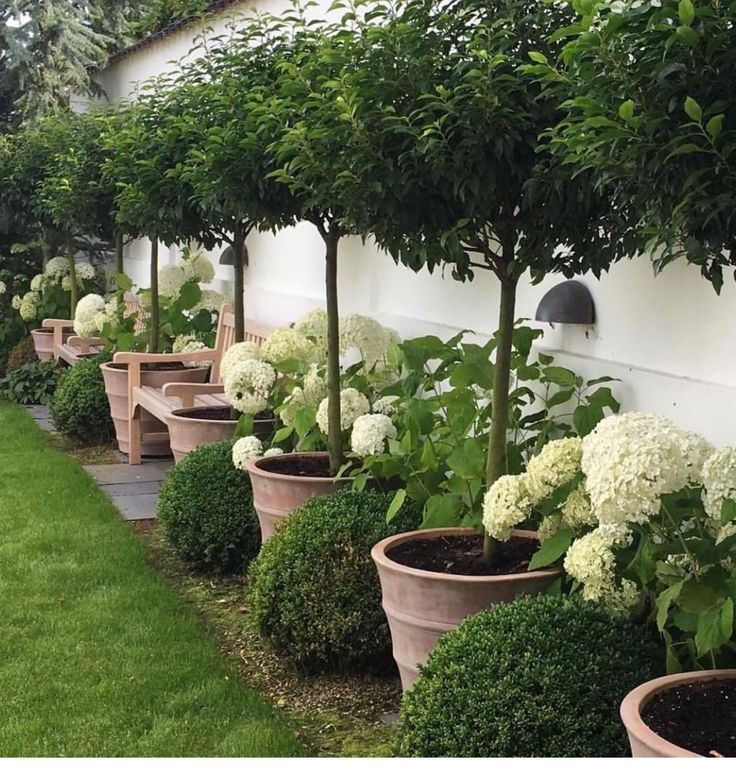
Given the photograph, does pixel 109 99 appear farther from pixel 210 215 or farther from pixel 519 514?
pixel 519 514

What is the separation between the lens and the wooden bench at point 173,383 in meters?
7.40

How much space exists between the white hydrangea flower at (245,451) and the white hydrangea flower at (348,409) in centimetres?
37

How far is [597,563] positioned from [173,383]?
4924 millimetres

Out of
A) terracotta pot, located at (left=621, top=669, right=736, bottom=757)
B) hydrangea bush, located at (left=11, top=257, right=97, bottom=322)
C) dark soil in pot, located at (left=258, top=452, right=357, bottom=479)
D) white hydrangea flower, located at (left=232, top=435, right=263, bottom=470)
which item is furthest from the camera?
hydrangea bush, located at (left=11, top=257, right=97, bottom=322)

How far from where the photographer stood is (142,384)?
27.0 ft

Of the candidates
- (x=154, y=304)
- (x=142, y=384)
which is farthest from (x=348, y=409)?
(x=154, y=304)

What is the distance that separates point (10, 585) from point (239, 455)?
128cm

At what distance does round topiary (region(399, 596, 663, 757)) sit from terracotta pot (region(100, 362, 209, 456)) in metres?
5.43

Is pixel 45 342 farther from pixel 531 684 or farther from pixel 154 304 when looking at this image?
pixel 531 684

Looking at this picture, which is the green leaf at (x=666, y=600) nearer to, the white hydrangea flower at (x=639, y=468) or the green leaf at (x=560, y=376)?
the white hydrangea flower at (x=639, y=468)

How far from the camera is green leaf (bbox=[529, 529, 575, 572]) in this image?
3.38 meters

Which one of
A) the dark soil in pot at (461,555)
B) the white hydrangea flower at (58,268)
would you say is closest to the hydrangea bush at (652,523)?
the dark soil in pot at (461,555)

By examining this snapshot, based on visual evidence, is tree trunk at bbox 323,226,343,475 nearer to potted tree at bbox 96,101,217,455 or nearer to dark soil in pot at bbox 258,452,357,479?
dark soil in pot at bbox 258,452,357,479

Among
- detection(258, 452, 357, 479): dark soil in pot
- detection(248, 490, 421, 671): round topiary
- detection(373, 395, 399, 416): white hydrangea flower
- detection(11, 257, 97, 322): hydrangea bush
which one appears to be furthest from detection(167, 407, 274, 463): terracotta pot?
detection(11, 257, 97, 322): hydrangea bush
